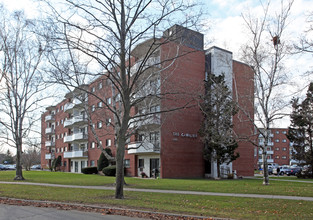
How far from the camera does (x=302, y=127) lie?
36.3m

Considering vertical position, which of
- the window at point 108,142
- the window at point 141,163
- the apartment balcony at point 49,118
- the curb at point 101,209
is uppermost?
the apartment balcony at point 49,118

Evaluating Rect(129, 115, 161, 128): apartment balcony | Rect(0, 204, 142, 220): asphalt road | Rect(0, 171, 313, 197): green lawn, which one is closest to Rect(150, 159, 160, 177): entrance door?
Rect(129, 115, 161, 128): apartment balcony

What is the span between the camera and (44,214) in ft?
29.8

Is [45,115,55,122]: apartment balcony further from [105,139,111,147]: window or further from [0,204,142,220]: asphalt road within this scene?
[0,204,142,220]: asphalt road

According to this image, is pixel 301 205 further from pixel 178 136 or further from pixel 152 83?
pixel 178 136

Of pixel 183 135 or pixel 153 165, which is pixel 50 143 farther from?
pixel 183 135

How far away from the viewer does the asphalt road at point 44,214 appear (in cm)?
856

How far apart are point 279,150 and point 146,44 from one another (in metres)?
79.4

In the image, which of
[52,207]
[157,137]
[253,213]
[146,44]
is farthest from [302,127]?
[52,207]

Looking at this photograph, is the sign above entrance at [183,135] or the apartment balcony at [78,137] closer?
the sign above entrance at [183,135]

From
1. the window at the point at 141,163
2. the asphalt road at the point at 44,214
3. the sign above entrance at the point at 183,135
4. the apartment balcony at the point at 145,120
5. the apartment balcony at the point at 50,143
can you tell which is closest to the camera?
the asphalt road at the point at 44,214

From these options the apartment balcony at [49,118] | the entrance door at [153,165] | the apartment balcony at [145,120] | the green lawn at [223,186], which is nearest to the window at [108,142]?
the entrance door at [153,165]

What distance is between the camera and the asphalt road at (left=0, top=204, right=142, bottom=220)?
856 centimetres

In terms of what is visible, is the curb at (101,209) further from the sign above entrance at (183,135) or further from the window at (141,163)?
the window at (141,163)
